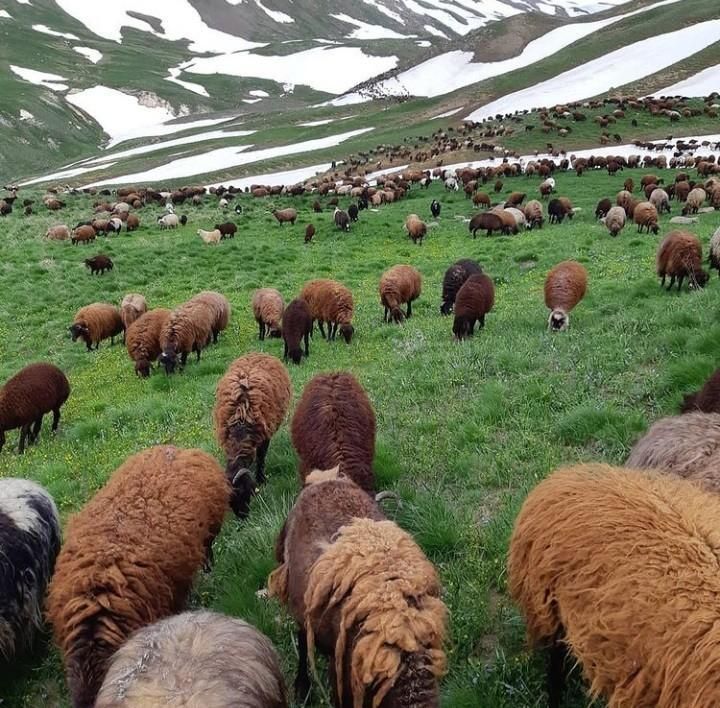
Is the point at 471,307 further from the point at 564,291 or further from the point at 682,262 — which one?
the point at 682,262

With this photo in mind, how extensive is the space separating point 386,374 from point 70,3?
16842 centimetres

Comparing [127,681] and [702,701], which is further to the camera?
[127,681]

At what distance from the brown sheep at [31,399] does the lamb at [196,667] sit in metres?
7.75

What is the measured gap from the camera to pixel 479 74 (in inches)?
3452

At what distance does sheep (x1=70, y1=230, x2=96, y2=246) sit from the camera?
25.1m

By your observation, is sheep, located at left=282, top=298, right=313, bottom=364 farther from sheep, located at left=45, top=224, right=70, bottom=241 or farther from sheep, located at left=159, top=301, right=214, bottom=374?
sheep, located at left=45, top=224, right=70, bottom=241

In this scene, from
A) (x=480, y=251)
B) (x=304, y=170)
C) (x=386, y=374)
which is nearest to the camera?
(x=386, y=374)

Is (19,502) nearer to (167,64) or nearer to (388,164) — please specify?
(388,164)

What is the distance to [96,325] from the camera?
49.4ft

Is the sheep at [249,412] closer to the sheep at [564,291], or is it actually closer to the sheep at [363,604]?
the sheep at [363,604]

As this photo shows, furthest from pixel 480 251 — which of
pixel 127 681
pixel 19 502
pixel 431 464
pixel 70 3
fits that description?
pixel 70 3

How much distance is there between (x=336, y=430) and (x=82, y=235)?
22552 mm

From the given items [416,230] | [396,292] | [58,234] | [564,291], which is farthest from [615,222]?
[58,234]

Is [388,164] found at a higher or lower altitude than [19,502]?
higher
